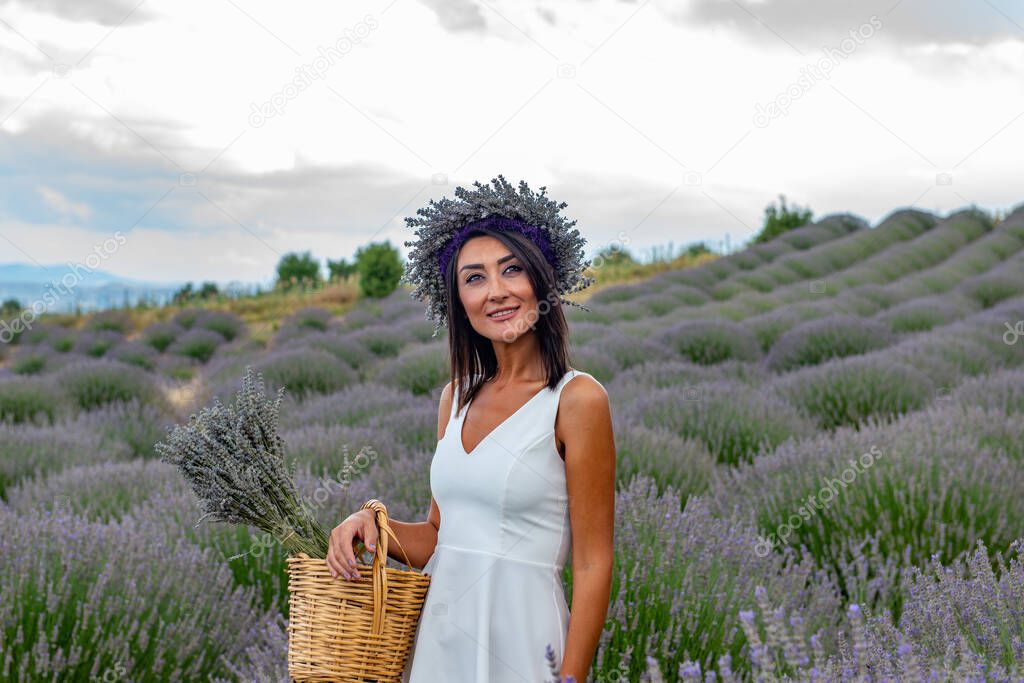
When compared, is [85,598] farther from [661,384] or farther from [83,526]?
[661,384]

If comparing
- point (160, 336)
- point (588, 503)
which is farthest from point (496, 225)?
point (160, 336)

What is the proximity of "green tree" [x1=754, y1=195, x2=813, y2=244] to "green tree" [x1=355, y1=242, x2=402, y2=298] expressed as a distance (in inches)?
512

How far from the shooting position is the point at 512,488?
1706 mm

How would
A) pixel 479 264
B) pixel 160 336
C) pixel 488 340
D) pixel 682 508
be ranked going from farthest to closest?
1. pixel 160 336
2. pixel 682 508
3. pixel 488 340
4. pixel 479 264

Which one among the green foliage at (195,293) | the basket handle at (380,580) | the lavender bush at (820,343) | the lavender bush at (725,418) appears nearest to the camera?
the basket handle at (380,580)

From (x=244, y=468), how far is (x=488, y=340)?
0.58 m

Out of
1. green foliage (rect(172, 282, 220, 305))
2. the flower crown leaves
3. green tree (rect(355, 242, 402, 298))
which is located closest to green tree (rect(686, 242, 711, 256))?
green tree (rect(355, 242, 402, 298))

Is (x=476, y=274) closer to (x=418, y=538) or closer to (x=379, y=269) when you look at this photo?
(x=418, y=538)

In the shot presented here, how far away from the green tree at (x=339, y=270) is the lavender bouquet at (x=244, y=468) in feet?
67.2

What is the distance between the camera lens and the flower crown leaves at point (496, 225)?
1887 mm

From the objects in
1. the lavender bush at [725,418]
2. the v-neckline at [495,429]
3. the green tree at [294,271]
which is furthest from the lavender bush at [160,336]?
the v-neckline at [495,429]

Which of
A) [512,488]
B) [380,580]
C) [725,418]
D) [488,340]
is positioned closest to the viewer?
[380,580]

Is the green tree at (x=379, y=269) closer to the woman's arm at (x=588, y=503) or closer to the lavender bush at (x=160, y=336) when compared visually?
the lavender bush at (x=160, y=336)

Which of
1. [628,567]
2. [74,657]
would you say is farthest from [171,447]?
[628,567]
